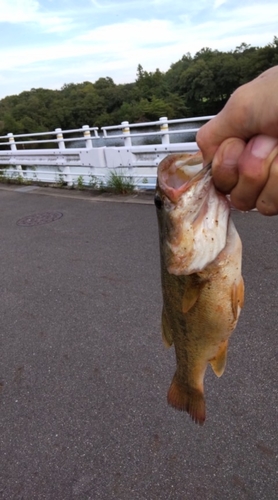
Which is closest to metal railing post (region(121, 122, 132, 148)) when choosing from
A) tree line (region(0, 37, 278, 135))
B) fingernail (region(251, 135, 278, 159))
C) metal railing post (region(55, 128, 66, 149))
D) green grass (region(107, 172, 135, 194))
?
green grass (region(107, 172, 135, 194))

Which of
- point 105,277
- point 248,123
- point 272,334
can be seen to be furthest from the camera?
point 105,277

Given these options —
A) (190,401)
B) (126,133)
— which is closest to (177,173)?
(190,401)

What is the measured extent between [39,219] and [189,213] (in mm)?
7016

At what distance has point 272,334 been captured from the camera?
3.31 m

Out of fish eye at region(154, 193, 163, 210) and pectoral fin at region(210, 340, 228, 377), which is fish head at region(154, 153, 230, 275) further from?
pectoral fin at region(210, 340, 228, 377)

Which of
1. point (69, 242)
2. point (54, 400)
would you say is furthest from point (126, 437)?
point (69, 242)

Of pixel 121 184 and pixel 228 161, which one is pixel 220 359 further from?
pixel 121 184

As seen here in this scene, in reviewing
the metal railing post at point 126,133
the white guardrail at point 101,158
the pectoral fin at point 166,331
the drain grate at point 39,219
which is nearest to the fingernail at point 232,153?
the pectoral fin at point 166,331

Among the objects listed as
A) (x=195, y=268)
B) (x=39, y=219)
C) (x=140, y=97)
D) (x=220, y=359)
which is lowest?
(x=39, y=219)

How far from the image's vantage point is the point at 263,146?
1.12 metres

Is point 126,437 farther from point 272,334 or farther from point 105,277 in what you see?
point 105,277

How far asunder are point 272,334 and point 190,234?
7.66 ft

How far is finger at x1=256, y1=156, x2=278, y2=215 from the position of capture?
1.13 m

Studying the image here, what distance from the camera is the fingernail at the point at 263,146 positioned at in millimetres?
1109
